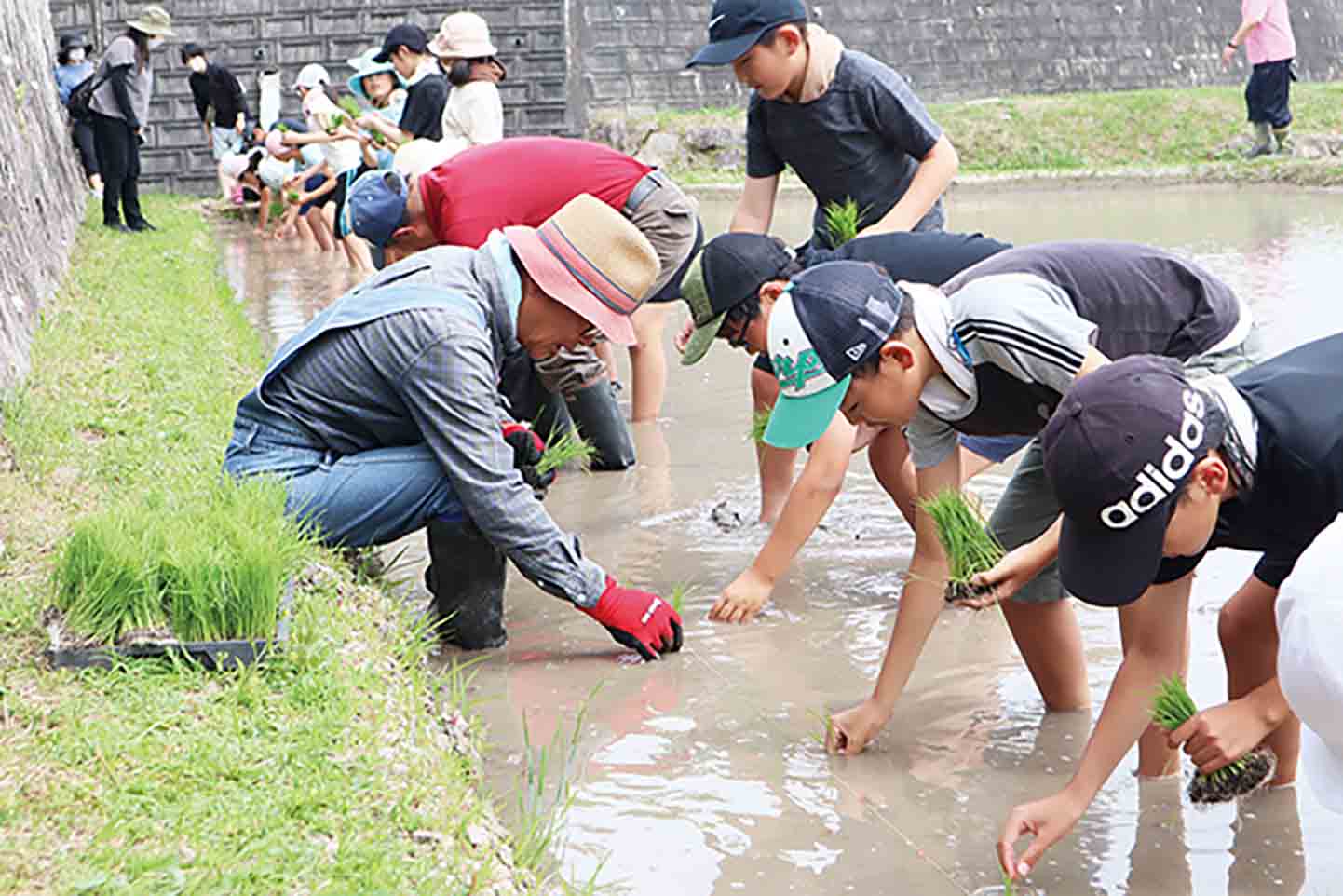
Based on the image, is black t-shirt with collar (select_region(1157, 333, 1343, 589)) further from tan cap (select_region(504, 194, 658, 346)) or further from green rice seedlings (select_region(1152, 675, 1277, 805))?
tan cap (select_region(504, 194, 658, 346))

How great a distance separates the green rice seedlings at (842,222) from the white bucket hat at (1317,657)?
2280mm

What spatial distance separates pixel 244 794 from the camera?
2.22m

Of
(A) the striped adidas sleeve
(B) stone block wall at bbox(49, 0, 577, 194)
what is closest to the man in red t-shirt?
(A) the striped adidas sleeve

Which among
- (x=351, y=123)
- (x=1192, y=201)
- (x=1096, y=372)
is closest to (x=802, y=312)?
(x=1096, y=372)

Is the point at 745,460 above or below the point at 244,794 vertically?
below

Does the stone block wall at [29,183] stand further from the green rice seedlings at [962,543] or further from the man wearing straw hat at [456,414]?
the green rice seedlings at [962,543]

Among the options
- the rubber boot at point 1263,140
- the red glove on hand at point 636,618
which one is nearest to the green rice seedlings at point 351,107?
the red glove on hand at point 636,618

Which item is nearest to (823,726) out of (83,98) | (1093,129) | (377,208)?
(377,208)

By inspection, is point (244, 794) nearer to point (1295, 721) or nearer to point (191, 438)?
point (1295, 721)

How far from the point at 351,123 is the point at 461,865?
7723 millimetres

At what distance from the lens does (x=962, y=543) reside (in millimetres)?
2783

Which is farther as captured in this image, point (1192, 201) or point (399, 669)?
point (1192, 201)

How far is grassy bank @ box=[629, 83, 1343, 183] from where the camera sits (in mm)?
16891

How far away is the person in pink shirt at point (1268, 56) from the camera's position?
13602mm
